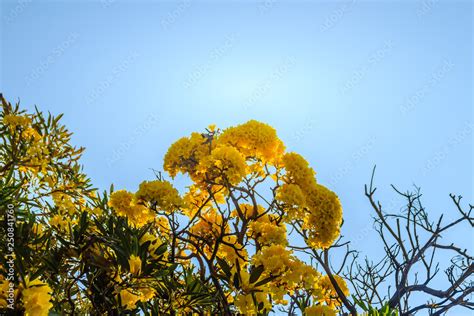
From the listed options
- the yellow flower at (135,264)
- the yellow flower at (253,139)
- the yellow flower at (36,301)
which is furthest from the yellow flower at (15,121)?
the yellow flower at (36,301)

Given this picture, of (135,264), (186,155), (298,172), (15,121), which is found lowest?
(135,264)

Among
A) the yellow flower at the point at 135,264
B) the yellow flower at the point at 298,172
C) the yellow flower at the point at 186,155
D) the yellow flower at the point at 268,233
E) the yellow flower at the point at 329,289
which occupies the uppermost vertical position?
the yellow flower at the point at 186,155

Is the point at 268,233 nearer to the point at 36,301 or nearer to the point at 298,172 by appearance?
the point at 298,172

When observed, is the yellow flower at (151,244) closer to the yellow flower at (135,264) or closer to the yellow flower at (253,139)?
the yellow flower at (135,264)

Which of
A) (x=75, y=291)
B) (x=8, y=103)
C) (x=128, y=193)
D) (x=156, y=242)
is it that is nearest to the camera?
(x=156, y=242)

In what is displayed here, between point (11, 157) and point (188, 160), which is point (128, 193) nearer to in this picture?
point (188, 160)

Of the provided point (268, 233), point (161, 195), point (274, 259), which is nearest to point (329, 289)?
point (268, 233)

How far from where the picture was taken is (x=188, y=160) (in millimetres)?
2570

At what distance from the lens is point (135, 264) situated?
5.58ft

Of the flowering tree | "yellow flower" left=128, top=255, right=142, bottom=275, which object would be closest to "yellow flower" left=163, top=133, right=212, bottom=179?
the flowering tree

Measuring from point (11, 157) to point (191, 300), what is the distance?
179 cm

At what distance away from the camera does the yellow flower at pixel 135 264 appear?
1698 millimetres

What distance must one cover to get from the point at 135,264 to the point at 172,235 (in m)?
0.59

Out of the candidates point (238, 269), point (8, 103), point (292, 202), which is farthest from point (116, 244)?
point (8, 103)
